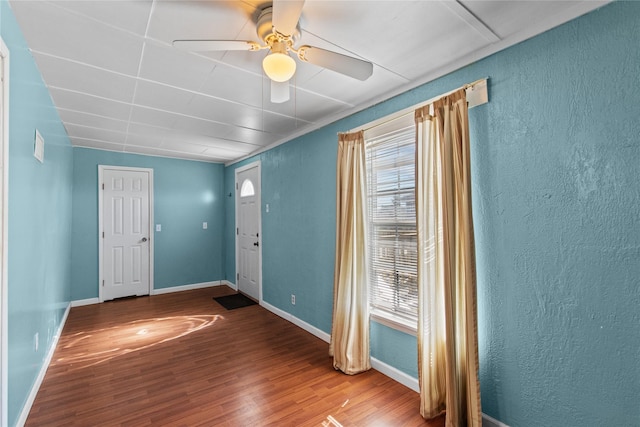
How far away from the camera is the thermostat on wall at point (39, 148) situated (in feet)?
7.03

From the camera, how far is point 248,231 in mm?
5051

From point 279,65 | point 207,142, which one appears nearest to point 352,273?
point 279,65

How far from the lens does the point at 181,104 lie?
Result: 2.82 meters

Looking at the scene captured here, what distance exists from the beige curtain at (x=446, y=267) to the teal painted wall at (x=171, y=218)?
15.0ft

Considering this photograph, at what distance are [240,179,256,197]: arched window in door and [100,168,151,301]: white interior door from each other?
1580mm

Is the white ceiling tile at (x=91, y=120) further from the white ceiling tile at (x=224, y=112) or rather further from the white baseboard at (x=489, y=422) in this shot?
the white baseboard at (x=489, y=422)

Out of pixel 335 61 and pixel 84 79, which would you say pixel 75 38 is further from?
pixel 335 61

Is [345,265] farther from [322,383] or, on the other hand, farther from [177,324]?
[177,324]

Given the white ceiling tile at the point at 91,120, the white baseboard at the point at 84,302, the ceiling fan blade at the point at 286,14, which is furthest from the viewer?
the white baseboard at the point at 84,302

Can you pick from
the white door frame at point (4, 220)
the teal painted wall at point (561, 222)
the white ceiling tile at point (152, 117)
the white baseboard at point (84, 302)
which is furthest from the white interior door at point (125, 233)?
the teal painted wall at point (561, 222)

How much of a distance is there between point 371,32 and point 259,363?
280 cm

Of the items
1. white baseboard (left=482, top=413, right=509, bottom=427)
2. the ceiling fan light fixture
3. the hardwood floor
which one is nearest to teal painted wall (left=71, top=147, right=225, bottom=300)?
the hardwood floor

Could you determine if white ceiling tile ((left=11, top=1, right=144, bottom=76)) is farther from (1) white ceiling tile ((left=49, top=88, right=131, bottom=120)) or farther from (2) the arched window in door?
(2) the arched window in door

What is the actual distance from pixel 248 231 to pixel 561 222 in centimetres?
424
